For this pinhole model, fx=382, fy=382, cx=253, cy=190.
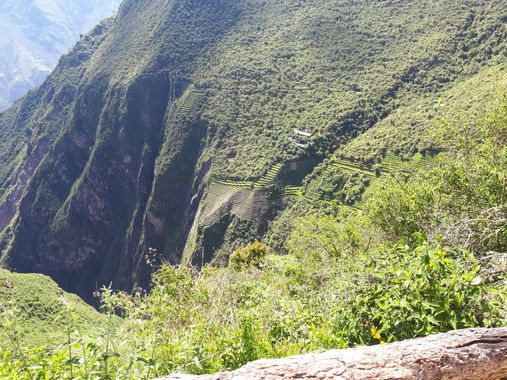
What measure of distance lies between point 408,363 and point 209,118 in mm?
75596

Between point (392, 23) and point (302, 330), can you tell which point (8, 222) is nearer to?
point (392, 23)

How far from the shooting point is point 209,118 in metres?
76.8

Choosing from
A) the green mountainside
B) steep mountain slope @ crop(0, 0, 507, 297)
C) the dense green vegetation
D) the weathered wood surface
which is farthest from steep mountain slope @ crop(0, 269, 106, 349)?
the weathered wood surface

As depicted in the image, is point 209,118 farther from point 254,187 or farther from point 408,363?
point 408,363

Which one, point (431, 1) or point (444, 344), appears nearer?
point (444, 344)

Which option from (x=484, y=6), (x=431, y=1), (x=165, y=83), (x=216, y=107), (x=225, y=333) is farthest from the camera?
(x=165, y=83)

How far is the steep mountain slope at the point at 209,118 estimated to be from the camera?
5572 centimetres

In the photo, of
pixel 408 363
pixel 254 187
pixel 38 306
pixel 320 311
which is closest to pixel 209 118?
pixel 254 187

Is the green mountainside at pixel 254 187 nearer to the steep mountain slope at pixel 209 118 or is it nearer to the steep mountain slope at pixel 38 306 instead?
the steep mountain slope at pixel 38 306

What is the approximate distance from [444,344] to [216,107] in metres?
75.9

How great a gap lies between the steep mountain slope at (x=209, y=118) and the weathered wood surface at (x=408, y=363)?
17.0m

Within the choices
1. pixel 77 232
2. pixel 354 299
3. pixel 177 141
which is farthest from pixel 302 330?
pixel 77 232

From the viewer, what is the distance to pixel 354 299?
5.52 m

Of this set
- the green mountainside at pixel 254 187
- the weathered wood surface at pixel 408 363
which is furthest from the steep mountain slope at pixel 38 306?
the weathered wood surface at pixel 408 363
